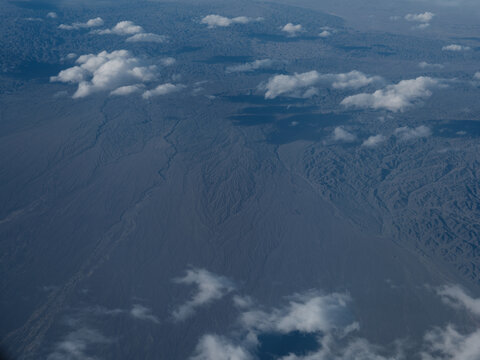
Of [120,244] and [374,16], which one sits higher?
[374,16]

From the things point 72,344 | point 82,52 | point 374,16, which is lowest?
point 72,344

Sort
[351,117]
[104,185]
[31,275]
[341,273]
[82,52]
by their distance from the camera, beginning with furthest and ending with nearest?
1. [82,52]
2. [351,117]
3. [104,185]
4. [341,273]
5. [31,275]

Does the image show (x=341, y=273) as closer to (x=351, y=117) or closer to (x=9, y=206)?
(x=9, y=206)

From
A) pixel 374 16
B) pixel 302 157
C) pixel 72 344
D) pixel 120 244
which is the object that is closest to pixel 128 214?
pixel 120 244

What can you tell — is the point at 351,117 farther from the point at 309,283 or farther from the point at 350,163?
the point at 309,283

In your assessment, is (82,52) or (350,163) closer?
(350,163)

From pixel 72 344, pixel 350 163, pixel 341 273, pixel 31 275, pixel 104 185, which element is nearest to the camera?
pixel 72 344

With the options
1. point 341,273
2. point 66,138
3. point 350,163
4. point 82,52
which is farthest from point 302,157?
point 82,52
